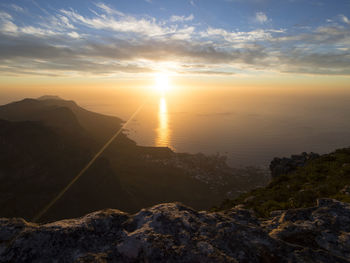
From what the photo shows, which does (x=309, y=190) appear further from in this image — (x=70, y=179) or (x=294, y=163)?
(x=70, y=179)

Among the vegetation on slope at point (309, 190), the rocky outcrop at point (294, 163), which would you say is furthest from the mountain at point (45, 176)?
the vegetation on slope at point (309, 190)

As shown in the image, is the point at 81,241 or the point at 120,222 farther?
the point at 120,222

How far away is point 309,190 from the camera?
34.8ft

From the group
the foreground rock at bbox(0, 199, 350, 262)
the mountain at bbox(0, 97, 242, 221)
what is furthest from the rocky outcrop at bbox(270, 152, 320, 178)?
the mountain at bbox(0, 97, 242, 221)

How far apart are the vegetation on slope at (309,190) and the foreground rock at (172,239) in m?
3.69

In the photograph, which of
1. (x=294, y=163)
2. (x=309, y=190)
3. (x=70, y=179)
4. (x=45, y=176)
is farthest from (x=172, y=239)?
(x=45, y=176)

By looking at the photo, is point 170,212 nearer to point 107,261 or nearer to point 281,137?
point 107,261

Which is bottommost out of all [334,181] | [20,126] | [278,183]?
[20,126]

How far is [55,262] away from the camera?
12.3 feet

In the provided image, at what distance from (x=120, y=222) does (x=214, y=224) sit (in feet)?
8.41

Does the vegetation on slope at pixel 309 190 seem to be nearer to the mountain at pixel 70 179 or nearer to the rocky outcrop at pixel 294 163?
the rocky outcrop at pixel 294 163

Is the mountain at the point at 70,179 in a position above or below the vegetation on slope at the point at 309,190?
below

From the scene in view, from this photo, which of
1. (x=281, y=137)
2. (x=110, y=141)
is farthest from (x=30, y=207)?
(x=281, y=137)

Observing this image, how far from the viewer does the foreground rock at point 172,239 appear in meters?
3.88
